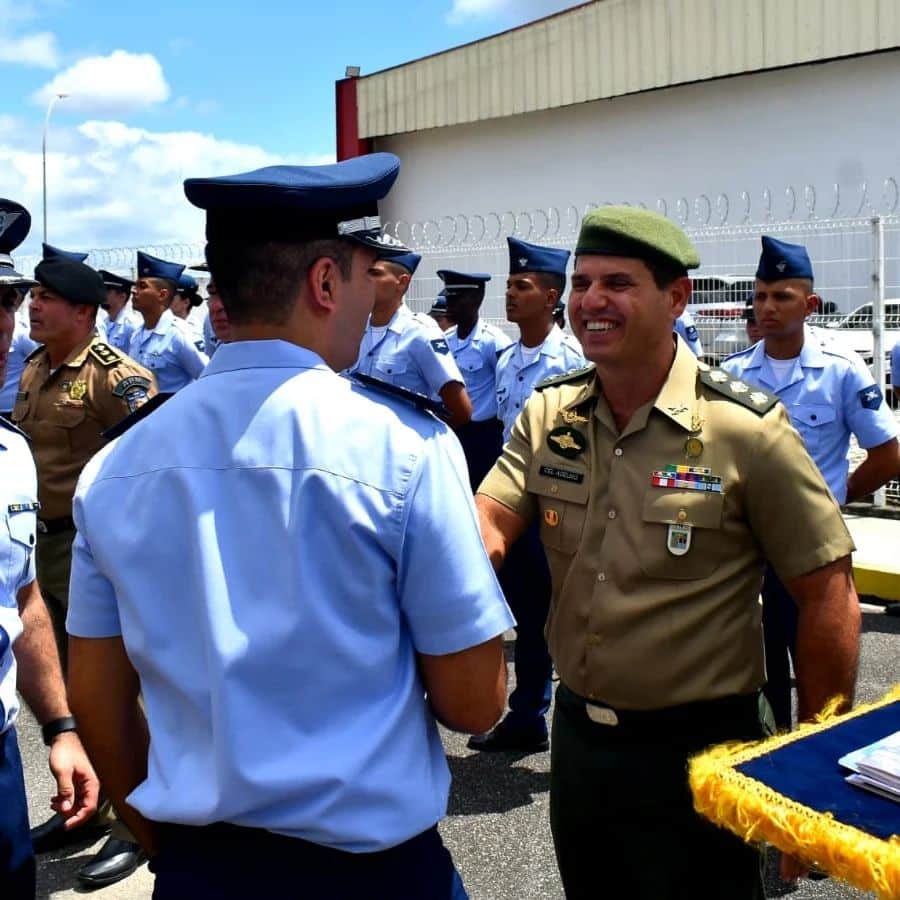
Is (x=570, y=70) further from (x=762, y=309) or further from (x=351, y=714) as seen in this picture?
(x=351, y=714)

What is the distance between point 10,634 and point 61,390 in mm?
2369

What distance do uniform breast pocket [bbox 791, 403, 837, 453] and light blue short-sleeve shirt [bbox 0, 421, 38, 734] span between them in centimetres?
310

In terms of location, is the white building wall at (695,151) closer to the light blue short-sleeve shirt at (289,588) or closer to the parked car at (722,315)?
the parked car at (722,315)

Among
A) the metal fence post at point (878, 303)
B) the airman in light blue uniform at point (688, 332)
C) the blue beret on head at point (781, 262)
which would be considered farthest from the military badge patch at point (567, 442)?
the metal fence post at point (878, 303)

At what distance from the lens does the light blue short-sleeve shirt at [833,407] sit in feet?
14.5

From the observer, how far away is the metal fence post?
8859 mm

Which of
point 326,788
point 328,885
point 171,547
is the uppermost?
point 171,547

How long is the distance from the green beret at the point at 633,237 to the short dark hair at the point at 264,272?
954 mm

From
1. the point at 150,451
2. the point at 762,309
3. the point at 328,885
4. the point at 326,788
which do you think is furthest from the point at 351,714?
the point at 762,309

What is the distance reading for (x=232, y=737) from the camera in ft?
4.70

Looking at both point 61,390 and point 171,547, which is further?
point 61,390

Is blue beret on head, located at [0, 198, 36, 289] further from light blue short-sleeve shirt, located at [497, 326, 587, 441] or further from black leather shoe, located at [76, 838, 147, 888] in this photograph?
light blue short-sleeve shirt, located at [497, 326, 587, 441]

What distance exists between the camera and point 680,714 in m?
2.23

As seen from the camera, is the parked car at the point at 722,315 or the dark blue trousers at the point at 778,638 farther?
the parked car at the point at 722,315
